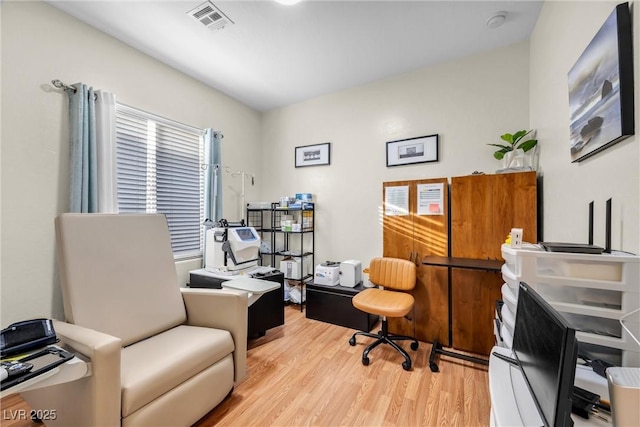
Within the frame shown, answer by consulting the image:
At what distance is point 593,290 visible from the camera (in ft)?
3.62

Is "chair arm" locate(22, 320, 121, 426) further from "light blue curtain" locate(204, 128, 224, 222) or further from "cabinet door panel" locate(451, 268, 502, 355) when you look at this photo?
"cabinet door panel" locate(451, 268, 502, 355)

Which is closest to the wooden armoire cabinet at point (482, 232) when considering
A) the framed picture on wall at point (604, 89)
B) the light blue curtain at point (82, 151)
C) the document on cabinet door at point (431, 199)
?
the document on cabinet door at point (431, 199)

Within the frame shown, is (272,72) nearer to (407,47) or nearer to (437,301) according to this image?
(407,47)

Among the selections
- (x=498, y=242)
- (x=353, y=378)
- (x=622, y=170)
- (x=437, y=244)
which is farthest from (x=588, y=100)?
(x=353, y=378)

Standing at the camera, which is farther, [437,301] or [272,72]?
[272,72]

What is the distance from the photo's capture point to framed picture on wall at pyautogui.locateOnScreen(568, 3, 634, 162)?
100 cm

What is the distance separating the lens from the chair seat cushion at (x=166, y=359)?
123 centimetres

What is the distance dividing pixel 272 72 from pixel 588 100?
8.65 feet

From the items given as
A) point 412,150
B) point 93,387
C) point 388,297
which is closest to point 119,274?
point 93,387

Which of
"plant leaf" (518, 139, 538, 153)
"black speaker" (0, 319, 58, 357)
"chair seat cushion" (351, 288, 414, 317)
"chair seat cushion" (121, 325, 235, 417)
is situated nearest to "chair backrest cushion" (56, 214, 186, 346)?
"chair seat cushion" (121, 325, 235, 417)

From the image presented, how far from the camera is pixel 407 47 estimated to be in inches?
97.6

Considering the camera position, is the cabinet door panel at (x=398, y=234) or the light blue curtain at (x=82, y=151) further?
the cabinet door panel at (x=398, y=234)

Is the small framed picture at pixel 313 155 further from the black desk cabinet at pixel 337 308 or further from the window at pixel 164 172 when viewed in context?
the black desk cabinet at pixel 337 308

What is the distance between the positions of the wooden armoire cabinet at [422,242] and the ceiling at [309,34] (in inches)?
50.6
